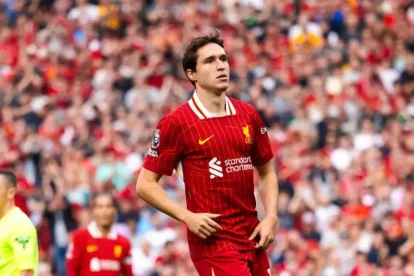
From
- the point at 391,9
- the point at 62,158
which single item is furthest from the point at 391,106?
the point at 62,158

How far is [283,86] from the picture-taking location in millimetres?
20375

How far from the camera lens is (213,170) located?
8.10 metres

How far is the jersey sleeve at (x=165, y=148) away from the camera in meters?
8.14

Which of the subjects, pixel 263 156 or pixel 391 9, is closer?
pixel 263 156

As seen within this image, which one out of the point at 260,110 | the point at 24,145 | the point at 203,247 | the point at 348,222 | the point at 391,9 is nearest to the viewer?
the point at 203,247

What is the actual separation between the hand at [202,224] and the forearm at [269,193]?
1.61 ft

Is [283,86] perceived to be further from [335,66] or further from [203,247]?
[203,247]

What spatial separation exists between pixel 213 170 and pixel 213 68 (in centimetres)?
66

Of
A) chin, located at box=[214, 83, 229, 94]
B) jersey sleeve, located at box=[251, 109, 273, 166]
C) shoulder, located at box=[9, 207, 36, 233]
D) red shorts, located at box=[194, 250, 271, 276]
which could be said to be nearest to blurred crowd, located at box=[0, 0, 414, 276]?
shoulder, located at box=[9, 207, 36, 233]

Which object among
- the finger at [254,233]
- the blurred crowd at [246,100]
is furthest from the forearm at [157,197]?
the blurred crowd at [246,100]

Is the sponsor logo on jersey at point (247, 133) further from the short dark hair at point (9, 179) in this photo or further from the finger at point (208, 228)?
the short dark hair at point (9, 179)

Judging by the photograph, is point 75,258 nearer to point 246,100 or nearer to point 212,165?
point 212,165

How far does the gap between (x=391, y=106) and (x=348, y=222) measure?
4.01 meters

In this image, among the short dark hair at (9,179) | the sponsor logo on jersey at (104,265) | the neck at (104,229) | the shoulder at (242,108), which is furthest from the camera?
the neck at (104,229)
